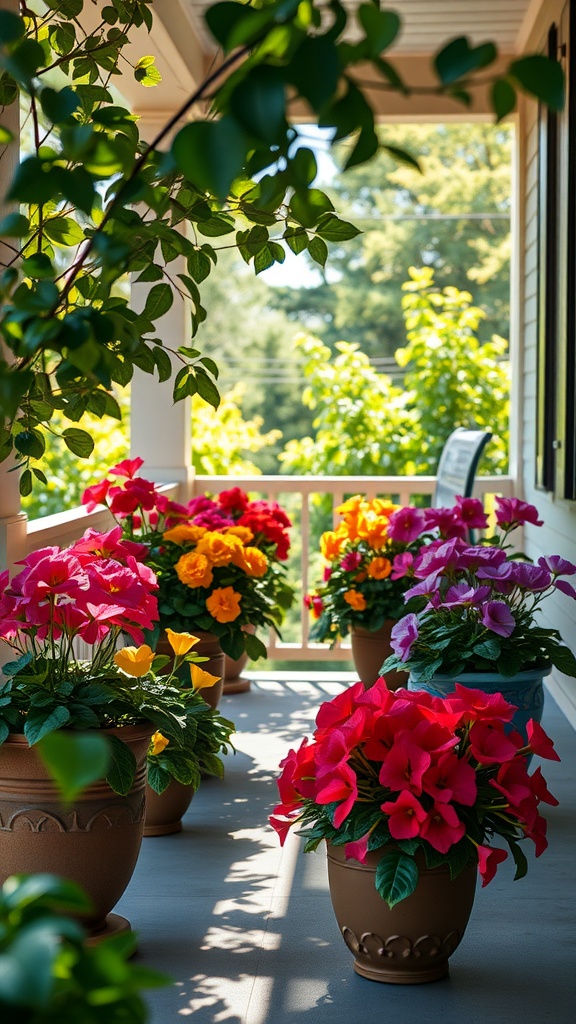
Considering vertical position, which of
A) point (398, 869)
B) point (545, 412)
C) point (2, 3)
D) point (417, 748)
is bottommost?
point (398, 869)

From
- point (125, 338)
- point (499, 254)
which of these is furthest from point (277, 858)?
point (499, 254)

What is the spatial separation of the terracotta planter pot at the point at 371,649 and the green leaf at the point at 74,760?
131 inches

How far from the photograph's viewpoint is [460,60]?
2.30 ft

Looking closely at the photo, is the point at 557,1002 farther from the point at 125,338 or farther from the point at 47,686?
the point at 125,338

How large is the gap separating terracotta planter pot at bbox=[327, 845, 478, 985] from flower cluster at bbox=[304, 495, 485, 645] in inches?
77.3

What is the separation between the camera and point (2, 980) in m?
0.54

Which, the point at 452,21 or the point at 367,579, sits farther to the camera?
the point at 452,21

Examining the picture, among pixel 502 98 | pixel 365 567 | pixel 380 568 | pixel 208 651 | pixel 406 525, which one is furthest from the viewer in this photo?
pixel 365 567

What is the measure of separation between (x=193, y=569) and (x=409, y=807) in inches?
60.0

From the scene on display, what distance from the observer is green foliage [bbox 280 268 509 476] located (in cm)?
827

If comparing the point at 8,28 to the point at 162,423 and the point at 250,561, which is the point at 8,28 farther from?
the point at 162,423

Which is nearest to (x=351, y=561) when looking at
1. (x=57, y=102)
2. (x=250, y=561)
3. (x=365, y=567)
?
(x=365, y=567)

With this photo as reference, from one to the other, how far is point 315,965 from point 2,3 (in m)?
2.00

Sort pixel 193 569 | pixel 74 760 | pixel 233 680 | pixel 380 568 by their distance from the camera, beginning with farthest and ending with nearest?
pixel 233 680 < pixel 380 568 < pixel 193 569 < pixel 74 760
